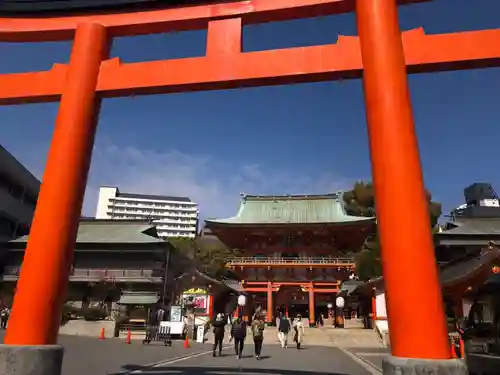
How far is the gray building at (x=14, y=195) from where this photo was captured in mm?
32281

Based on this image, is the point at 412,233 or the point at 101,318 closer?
the point at 412,233

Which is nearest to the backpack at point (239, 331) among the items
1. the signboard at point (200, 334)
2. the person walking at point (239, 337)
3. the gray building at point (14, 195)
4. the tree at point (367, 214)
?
the person walking at point (239, 337)

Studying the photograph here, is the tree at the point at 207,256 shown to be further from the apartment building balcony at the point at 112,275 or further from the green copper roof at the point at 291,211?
the apartment building balcony at the point at 112,275

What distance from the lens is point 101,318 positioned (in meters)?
23.0

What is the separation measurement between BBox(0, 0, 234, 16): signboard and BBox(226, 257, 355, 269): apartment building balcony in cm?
2528

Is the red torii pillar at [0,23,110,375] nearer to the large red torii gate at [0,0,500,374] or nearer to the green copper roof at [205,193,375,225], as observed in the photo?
the large red torii gate at [0,0,500,374]

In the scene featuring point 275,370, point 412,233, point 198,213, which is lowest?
point 275,370

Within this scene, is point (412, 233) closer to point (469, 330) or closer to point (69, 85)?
point (469, 330)

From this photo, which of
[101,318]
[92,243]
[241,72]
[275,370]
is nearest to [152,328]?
[101,318]

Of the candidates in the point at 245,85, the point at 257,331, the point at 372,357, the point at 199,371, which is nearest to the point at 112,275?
the point at 257,331

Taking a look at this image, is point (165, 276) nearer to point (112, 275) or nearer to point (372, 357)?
point (112, 275)

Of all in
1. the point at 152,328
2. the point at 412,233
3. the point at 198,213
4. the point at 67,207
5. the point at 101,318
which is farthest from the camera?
the point at 198,213

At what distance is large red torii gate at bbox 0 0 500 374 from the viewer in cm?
476

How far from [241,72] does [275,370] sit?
6.54m
